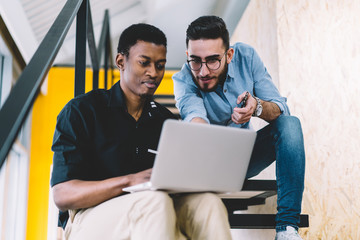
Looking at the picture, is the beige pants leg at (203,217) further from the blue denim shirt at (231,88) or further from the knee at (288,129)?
the blue denim shirt at (231,88)

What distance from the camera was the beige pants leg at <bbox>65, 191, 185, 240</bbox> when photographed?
102 centimetres

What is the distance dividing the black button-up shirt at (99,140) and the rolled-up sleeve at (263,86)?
546 millimetres

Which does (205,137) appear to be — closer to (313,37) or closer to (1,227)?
(313,37)

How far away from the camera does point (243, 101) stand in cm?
159

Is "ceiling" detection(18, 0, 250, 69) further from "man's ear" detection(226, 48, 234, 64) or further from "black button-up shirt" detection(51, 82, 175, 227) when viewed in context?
"black button-up shirt" detection(51, 82, 175, 227)

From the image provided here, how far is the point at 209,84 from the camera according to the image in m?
1.74

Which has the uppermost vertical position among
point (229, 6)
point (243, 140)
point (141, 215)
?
point (229, 6)

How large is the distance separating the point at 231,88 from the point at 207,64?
17cm

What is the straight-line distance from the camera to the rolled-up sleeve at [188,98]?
5.41ft

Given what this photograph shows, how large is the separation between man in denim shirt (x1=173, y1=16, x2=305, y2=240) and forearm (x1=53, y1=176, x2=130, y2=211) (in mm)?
517

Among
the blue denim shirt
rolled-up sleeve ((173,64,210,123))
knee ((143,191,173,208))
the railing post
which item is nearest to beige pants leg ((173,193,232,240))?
knee ((143,191,173,208))

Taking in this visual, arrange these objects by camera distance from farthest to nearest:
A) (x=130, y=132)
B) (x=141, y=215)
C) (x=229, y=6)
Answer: (x=229, y=6) → (x=130, y=132) → (x=141, y=215)

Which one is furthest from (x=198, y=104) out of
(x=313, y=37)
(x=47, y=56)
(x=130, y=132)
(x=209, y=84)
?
(x=313, y=37)

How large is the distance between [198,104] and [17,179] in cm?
349
